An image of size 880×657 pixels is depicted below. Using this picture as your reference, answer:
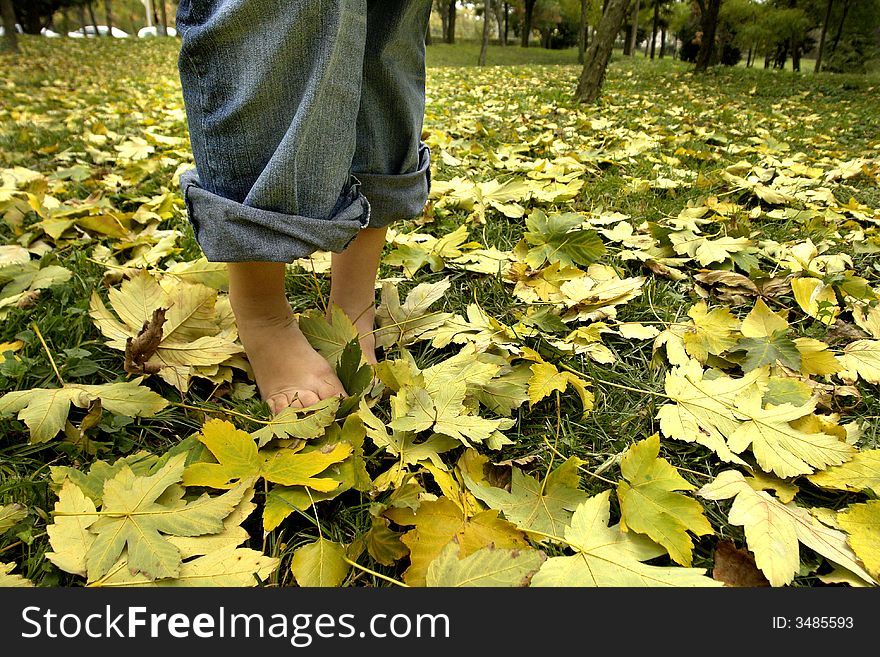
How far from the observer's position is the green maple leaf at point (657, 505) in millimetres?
589

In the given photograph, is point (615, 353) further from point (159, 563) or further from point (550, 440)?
point (159, 563)

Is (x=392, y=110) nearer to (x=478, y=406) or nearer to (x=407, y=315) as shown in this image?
(x=407, y=315)

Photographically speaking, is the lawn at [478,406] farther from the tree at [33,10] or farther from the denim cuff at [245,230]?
the tree at [33,10]

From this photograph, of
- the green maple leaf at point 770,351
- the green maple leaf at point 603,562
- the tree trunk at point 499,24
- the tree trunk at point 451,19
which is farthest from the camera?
the tree trunk at point 451,19

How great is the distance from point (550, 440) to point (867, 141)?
3.90 m

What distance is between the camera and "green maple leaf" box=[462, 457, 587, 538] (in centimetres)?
64

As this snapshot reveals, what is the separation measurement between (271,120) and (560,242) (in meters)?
0.81

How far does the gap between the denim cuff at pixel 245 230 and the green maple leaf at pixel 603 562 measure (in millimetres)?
494

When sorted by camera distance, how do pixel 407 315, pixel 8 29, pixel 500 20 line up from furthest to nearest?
pixel 500 20
pixel 8 29
pixel 407 315

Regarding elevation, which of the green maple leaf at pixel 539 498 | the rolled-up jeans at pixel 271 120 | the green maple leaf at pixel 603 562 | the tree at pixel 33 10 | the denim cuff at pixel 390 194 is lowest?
the green maple leaf at pixel 539 498

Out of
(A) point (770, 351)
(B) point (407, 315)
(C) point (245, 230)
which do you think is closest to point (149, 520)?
(C) point (245, 230)

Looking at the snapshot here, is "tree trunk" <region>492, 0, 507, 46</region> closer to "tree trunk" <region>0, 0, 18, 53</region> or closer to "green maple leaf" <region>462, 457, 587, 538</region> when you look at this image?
"tree trunk" <region>0, 0, 18, 53</region>

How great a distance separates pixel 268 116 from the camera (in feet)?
2.19

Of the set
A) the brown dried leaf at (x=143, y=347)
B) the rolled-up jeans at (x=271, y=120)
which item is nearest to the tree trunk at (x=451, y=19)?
the rolled-up jeans at (x=271, y=120)
